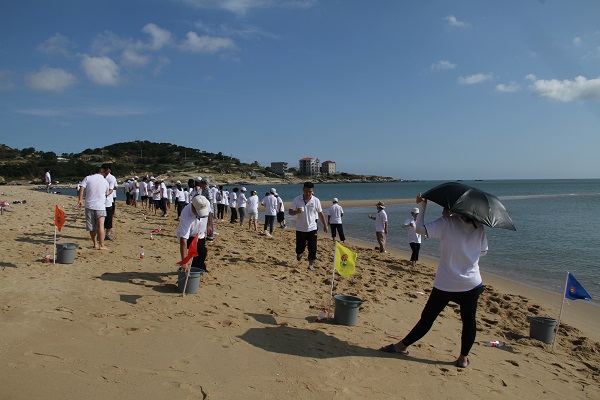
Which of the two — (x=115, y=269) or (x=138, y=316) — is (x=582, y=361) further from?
(x=115, y=269)

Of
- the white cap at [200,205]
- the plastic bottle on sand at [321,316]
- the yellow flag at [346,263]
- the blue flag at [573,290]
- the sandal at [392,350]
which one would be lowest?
the sandal at [392,350]

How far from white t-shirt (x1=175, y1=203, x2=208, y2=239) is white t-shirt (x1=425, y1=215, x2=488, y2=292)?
11.9ft

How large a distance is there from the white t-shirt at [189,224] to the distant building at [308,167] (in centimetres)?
17956

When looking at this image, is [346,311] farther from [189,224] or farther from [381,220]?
[381,220]

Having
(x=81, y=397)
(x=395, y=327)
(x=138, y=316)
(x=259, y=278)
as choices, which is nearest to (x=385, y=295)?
(x=395, y=327)

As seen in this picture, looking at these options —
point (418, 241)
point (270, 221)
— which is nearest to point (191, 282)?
point (418, 241)

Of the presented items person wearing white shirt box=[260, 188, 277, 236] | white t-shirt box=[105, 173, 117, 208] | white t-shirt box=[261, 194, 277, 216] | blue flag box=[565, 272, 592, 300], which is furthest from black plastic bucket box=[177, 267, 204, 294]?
white t-shirt box=[261, 194, 277, 216]

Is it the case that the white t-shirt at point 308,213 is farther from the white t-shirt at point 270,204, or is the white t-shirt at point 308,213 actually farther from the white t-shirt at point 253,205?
the white t-shirt at point 253,205

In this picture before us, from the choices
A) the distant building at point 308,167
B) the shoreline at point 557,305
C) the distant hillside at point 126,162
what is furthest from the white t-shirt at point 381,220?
the distant building at point 308,167

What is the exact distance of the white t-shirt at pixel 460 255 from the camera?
4.27 meters

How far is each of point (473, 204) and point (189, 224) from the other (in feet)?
13.3

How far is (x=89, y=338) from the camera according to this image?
4250mm

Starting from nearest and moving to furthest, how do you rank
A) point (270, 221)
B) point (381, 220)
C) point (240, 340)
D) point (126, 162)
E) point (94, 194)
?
point (240, 340), point (94, 194), point (381, 220), point (270, 221), point (126, 162)

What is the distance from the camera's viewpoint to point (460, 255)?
427 centimetres
